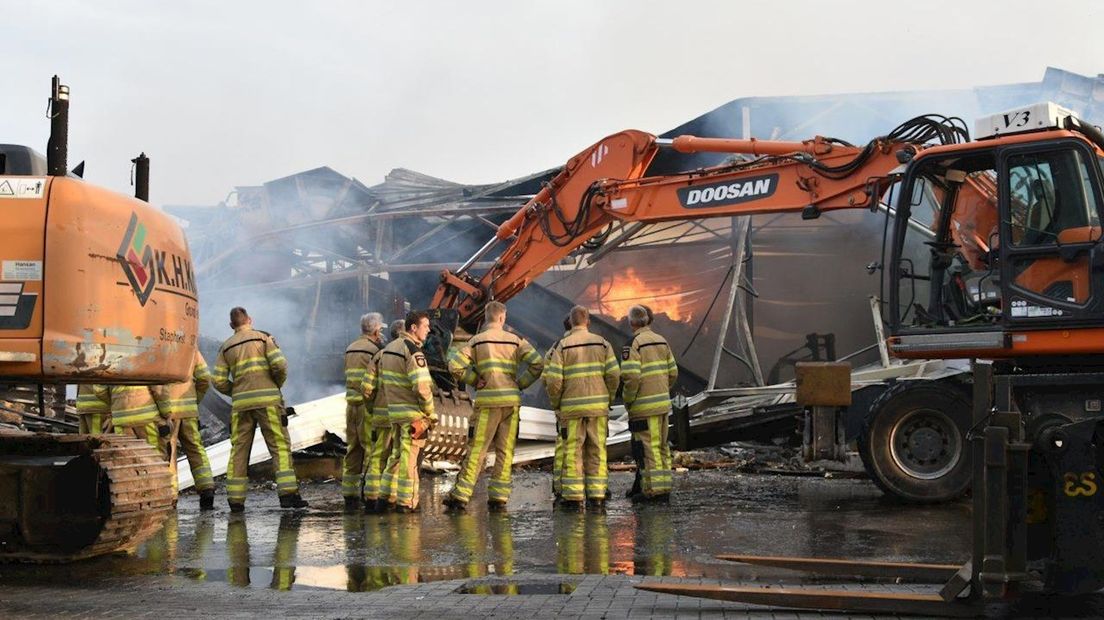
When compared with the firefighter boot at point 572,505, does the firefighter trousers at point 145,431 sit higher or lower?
higher

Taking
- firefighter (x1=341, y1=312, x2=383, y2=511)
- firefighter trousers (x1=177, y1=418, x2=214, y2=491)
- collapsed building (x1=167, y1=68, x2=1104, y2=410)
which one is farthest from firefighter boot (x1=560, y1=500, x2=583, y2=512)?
collapsed building (x1=167, y1=68, x2=1104, y2=410)

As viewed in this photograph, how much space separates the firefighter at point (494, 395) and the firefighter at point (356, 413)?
1104mm

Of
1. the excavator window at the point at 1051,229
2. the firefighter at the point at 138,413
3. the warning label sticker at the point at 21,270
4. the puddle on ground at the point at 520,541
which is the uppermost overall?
the excavator window at the point at 1051,229

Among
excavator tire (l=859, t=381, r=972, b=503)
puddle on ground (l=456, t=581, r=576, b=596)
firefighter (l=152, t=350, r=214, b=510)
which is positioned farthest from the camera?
firefighter (l=152, t=350, r=214, b=510)

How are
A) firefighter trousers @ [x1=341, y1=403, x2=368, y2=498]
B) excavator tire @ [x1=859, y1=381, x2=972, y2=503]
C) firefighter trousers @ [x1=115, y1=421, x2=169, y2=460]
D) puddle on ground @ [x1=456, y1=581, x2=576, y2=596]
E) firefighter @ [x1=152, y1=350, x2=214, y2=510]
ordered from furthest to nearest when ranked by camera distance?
firefighter trousers @ [x1=341, y1=403, x2=368, y2=498] < firefighter @ [x1=152, y1=350, x2=214, y2=510] < firefighter trousers @ [x1=115, y1=421, x2=169, y2=460] < excavator tire @ [x1=859, y1=381, x2=972, y2=503] < puddle on ground @ [x1=456, y1=581, x2=576, y2=596]

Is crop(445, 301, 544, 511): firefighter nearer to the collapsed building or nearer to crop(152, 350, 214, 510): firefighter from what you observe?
crop(152, 350, 214, 510): firefighter

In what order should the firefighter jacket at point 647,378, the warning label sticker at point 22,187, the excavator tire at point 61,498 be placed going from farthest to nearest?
the firefighter jacket at point 647,378 → the excavator tire at point 61,498 → the warning label sticker at point 22,187

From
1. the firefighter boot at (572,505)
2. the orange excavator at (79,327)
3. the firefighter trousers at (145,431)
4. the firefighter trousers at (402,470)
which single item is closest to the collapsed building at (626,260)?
the firefighter boot at (572,505)

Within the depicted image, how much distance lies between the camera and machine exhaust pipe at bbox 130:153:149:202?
28.6 feet

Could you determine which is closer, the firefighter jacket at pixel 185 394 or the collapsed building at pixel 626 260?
the firefighter jacket at pixel 185 394

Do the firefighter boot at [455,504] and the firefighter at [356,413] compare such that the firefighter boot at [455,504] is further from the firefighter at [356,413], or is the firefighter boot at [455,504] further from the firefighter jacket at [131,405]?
the firefighter jacket at [131,405]

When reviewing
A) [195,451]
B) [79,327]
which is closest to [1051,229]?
[79,327]

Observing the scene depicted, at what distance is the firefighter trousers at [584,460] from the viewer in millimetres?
11961

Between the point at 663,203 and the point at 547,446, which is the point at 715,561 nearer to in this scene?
the point at 663,203
